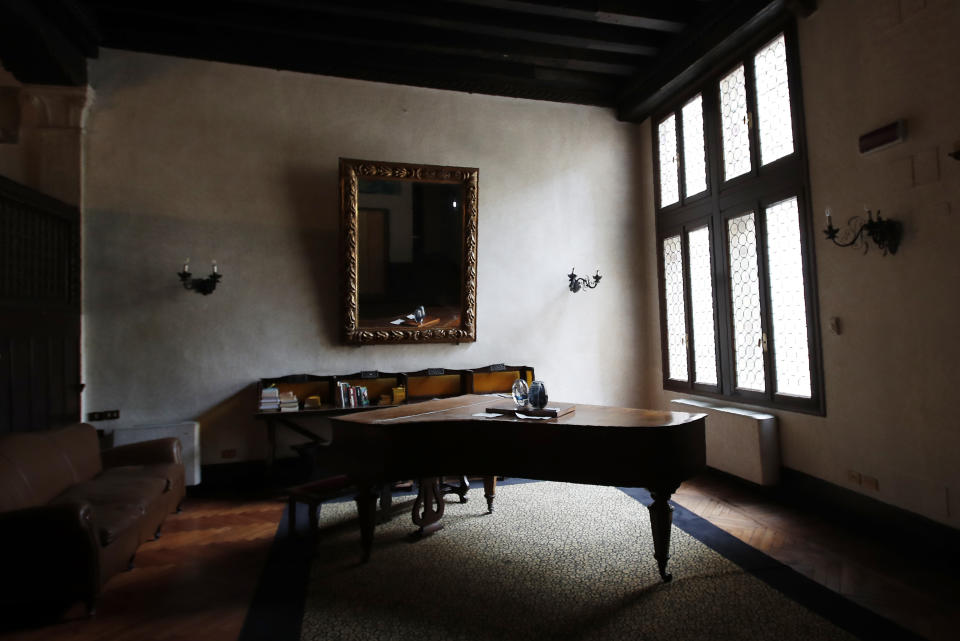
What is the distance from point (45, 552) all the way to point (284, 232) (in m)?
3.08

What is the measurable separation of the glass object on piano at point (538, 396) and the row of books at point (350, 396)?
2040mm

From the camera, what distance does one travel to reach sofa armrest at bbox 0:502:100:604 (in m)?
2.28

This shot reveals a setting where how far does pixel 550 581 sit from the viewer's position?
2707 mm

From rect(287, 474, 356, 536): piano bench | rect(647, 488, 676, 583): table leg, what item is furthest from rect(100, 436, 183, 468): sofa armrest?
rect(647, 488, 676, 583): table leg

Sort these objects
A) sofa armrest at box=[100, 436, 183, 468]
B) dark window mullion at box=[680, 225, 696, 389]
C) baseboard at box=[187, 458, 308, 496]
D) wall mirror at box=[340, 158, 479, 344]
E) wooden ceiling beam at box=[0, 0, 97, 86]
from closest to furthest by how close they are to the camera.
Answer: wooden ceiling beam at box=[0, 0, 97, 86] < sofa armrest at box=[100, 436, 183, 468] < baseboard at box=[187, 458, 308, 496] < wall mirror at box=[340, 158, 479, 344] < dark window mullion at box=[680, 225, 696, 389]

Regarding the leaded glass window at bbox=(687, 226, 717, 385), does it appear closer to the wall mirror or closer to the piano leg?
the wall mirror

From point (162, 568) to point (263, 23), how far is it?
4121 millimetres

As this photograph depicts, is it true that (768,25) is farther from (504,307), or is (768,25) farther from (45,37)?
(45,37)

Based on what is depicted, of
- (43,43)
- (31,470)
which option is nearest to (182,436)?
(31,470)

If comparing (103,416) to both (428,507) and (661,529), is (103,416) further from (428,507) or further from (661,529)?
(661,529)

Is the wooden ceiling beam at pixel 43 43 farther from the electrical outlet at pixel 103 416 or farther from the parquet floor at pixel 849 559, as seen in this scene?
the parquet floor at pixel 849 559

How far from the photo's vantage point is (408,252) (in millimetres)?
4949

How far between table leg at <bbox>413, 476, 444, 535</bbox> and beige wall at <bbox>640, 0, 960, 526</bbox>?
267cm

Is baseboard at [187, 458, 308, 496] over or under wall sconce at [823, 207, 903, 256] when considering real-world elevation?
under
